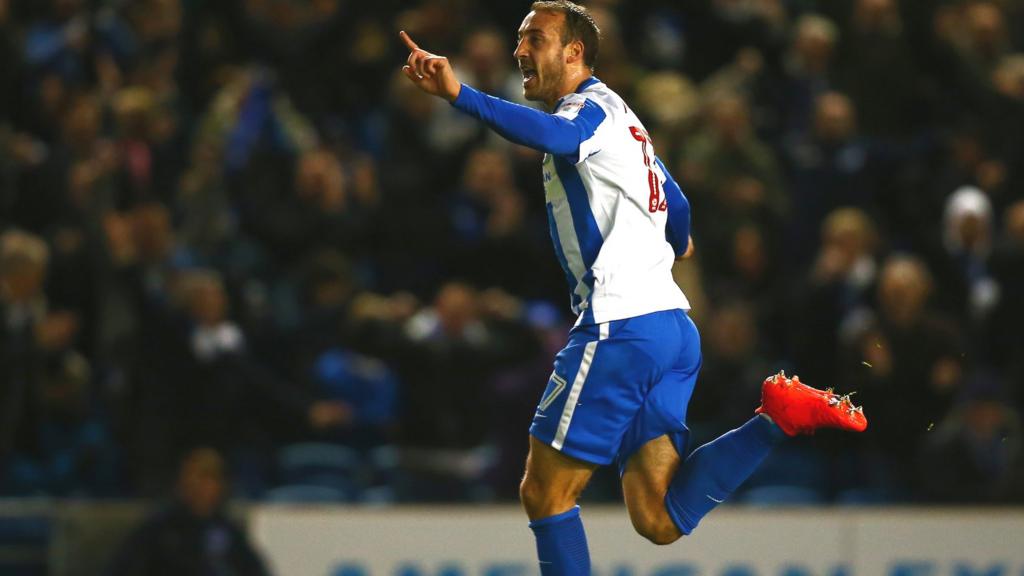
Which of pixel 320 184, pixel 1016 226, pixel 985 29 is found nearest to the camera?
pixel 1016 226

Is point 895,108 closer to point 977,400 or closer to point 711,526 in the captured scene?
point 977,400

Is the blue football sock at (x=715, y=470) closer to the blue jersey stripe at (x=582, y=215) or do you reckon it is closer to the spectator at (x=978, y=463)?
the blue jersey stripe at (x=582, y=215)

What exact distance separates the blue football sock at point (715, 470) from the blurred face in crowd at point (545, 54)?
139 cm

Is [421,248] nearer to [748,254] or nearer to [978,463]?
[748,254]

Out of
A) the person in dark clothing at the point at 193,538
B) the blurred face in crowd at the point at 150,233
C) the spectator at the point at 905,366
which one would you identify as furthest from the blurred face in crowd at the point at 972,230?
the blurred face in crowd at the point at 150,233

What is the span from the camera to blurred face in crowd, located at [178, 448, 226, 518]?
8.98 metres

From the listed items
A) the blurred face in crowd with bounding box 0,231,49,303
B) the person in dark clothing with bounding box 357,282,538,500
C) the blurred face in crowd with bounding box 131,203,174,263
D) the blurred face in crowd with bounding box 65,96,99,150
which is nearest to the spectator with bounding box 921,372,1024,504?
the person in dark clothing with bounding box 357,282,538,500

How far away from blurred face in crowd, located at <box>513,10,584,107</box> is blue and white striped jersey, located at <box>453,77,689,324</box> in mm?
105

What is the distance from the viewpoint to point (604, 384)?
218 inches

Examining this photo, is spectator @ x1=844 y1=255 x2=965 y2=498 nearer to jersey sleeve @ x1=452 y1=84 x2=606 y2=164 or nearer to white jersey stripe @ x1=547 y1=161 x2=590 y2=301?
white jersey stripe @ x1=547 y1=161 x2=590 y2=301

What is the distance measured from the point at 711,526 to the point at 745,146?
9.12 feet

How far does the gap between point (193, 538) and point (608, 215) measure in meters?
4.36

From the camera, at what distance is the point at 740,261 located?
407 inches

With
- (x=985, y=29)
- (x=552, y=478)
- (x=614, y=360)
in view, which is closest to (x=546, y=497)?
(x=552, y=478)
